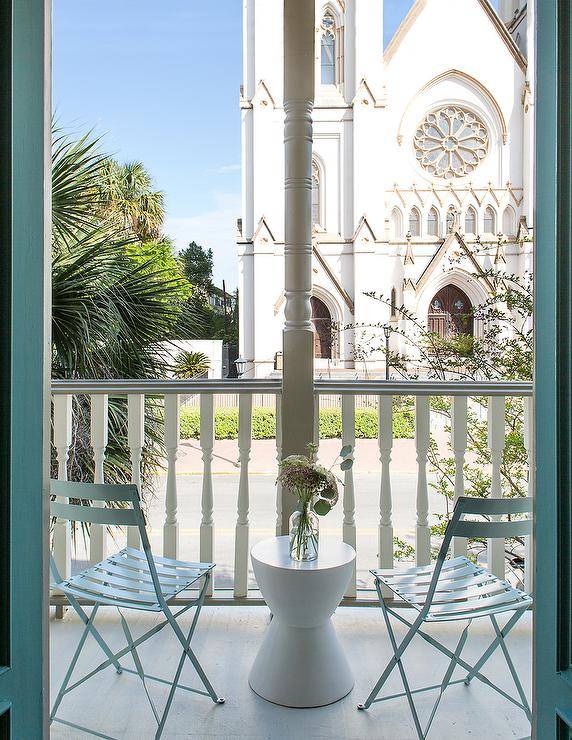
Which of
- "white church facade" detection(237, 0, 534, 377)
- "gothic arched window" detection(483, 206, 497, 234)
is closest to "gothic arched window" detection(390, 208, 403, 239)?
"white church facade" detection(237, 0, 534, 377)

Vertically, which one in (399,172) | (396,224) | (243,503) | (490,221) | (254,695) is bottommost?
(254,695)

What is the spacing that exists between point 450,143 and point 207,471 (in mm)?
16589

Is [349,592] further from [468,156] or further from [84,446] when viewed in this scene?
[468,156]

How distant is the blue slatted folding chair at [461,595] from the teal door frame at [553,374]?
64 centimetres

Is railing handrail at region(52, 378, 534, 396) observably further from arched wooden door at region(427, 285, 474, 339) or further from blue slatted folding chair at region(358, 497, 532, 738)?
arched wooden door at region(427, 285, 474, 339)

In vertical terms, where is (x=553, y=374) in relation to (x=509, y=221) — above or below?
below

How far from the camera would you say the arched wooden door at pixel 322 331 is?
1449 cm

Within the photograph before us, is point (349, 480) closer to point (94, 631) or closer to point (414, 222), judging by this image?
point (94, 631)

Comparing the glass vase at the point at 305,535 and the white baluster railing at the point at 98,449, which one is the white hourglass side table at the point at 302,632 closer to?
the glass vase at the point at 305,535

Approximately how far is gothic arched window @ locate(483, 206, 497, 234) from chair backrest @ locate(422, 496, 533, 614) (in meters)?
16.8

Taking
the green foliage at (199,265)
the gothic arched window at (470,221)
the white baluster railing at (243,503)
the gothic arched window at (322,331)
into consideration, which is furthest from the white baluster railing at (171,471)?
the gothic arched window at (470,221)

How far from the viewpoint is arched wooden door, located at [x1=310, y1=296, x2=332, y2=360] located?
14.5 m

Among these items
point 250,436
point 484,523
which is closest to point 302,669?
point 484,523

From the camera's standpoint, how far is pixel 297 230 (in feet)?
7.03
